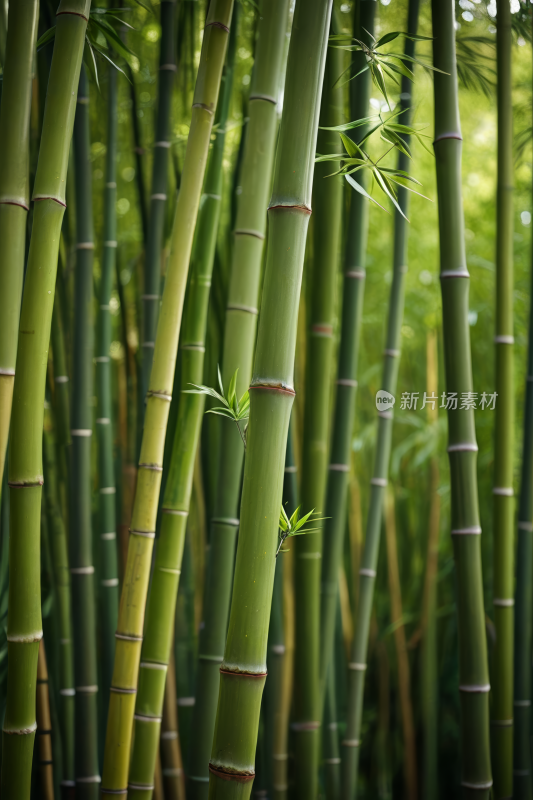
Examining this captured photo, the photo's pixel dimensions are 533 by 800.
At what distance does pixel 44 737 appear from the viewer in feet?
3.37

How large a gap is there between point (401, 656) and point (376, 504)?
599 mm

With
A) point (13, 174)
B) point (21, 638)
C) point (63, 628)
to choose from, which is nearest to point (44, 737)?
point (63, 628)

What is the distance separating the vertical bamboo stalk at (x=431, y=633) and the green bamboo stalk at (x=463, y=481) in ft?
1.68

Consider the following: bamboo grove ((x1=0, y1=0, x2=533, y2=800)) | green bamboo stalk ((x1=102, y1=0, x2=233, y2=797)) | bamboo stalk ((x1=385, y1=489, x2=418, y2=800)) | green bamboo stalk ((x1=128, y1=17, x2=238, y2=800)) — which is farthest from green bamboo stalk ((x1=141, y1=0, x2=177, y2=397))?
bamboo stalk ((x1=385, y1=489, x2=418, y2=800))

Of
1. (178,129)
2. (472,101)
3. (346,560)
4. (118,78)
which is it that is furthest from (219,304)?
(472,101)

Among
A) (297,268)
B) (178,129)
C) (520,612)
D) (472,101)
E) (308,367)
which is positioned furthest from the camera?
(472,101)

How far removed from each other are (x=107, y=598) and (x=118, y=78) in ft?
3.22

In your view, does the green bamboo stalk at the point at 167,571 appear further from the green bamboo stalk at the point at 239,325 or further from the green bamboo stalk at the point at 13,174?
the green bamboo stalk at the point at 13,174

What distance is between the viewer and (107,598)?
1.04 m

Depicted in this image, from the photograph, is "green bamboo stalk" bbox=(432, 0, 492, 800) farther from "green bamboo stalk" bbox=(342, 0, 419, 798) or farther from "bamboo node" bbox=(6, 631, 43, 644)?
"bamboo node" bbox=(6, 631, 43, 644)

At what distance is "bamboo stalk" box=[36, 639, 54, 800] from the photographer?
3.33 feet

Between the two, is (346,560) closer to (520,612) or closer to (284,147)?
(520,612)

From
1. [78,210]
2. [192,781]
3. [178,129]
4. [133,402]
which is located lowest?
[192,781]

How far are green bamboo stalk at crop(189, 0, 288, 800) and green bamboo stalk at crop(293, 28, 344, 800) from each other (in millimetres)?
129
